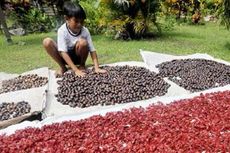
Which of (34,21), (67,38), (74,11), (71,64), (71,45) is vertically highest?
(74,11)

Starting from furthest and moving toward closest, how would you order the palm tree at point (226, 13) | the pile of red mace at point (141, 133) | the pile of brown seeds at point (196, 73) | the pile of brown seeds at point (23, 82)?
the palm tree at point (226, 13)
the pile of brown seeds at point (23, 82)
the pile of brown seeds at point (196, 73)
the pile of red mace at point (141, 133)

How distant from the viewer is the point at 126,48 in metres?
9.16

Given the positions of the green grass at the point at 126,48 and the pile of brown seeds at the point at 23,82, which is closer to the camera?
the pile of brown seeds at the point at 23,82

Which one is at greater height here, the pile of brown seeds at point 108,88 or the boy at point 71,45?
the boy at point 71,45

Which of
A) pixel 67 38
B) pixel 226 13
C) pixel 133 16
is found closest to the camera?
pixel 67 38

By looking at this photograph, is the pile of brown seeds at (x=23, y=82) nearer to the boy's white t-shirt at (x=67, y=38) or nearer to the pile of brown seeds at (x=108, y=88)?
the pile of brown seeds at (x=108, y=88)

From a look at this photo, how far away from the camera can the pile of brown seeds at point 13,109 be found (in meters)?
4.52

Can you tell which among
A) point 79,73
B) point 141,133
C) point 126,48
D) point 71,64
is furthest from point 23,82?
point 126,48

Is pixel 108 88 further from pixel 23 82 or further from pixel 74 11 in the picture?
pixel 23 82

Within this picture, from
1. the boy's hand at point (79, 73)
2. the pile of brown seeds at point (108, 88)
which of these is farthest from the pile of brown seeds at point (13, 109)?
the boy's hand at point (79, 73)

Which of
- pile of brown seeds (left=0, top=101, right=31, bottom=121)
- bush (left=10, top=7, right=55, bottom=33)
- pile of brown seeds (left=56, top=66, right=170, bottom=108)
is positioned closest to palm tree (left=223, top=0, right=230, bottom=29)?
pile of brown seeds (left=56, top=66, right=170, bottom=108)

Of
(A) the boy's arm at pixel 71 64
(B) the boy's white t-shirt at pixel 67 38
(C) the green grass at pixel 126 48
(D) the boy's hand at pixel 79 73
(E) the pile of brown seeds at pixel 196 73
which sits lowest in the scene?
(C) the green grass at pixel 126 48

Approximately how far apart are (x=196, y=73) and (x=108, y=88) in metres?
1.32

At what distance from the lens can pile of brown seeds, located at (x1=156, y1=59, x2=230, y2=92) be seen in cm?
528
